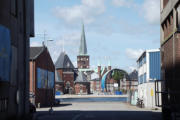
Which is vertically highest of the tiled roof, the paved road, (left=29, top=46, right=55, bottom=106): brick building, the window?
the window

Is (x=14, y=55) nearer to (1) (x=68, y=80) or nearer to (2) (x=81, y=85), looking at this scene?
(1) (x=68, y=80)

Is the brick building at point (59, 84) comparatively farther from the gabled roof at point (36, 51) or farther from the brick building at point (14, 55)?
the brick building at point (14, 55)

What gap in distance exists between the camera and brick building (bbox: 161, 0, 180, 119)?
19672 millimetres

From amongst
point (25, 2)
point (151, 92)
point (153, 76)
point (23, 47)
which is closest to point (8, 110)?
point (23, 47)

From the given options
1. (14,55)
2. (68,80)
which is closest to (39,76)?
(14,55)

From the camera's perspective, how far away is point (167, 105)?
874 inches

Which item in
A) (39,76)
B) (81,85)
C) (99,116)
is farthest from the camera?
(81,85)

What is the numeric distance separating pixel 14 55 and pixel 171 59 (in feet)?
45.0

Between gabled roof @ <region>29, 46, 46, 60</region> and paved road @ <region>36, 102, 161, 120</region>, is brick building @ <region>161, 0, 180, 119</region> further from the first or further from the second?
gabled roof @ <region>29, 46, 46, 60</region>

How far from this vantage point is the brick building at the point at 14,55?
26.9m

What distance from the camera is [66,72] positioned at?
550 ft

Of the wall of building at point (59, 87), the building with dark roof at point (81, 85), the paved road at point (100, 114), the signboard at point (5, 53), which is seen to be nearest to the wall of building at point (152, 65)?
the paved road at point (100, 114)

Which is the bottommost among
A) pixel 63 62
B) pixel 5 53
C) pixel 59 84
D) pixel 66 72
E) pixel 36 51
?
pixel 59 84

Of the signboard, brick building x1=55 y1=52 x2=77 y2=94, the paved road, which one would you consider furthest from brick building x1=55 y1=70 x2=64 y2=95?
the signboard
